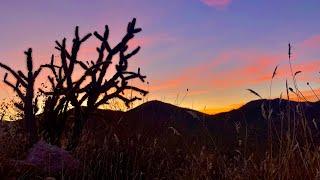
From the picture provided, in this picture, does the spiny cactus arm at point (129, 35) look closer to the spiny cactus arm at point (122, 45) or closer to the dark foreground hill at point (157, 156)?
the spiny cactus arm at point (122, 45)

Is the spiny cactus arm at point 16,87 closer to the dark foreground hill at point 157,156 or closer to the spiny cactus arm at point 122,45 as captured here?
the dark foreground hill at point 157,156

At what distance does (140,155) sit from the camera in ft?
26.8

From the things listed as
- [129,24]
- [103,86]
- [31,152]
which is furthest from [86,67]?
[31,152]

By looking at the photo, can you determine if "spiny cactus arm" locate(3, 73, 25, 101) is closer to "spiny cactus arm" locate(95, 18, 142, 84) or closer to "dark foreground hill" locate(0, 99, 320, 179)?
"dark foreground hill" locate(0, 99, 320, 179)


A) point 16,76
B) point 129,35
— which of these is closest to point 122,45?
point 129,35

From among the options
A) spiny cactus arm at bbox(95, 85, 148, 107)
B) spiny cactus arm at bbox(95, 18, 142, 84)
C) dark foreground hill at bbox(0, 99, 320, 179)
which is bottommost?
dark foreground hill at bbox(0, 99, 320, 179)

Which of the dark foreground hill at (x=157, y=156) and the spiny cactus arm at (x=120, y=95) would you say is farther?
the spiny cactus arm at (x=120, y=95)

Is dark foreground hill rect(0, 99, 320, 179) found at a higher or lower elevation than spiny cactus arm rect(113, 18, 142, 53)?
lower

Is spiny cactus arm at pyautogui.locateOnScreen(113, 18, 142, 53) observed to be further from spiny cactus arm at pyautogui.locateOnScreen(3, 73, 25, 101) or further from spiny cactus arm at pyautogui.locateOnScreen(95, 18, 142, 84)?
spiny cactus arm at pyautogui.locateOnScreen(3, 73, 25, 101)

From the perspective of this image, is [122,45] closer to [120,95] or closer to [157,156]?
[120,95]

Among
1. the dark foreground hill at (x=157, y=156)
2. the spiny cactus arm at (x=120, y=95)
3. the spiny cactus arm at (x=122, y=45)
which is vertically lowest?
the dark foreground hill at (x=157, y=156)

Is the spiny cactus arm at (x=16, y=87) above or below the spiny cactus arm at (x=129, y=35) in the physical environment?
below

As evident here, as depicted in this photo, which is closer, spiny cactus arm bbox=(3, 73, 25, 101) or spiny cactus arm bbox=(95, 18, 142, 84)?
spiny cactus arm bbox=(3, 73, 25, 101)

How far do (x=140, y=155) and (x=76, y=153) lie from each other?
2.95 feet
